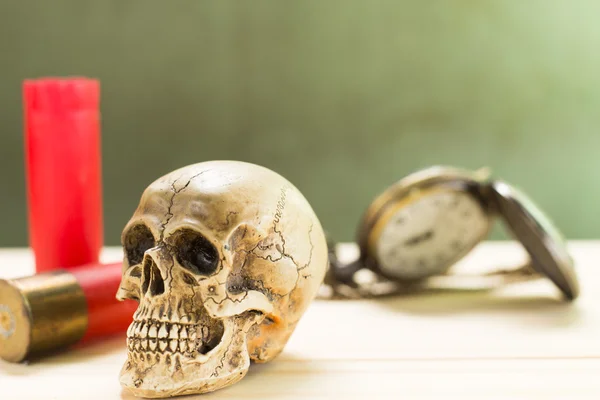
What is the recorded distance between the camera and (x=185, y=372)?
3.32ft

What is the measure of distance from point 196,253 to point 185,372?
0.54ft

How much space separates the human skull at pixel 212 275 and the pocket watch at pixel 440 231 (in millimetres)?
453

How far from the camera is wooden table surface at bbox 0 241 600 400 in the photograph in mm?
1089

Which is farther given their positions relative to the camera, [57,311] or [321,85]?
[321,85]

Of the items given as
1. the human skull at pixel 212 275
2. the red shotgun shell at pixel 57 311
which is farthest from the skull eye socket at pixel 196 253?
the red shotgun shell at pixel 57 311

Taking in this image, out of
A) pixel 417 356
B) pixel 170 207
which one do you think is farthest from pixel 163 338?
pixel 417 356

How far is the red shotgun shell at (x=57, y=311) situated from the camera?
1.17 meters

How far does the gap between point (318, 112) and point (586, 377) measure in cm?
144

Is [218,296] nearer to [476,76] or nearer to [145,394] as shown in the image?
[145,394]

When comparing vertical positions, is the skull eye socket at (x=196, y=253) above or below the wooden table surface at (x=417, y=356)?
above

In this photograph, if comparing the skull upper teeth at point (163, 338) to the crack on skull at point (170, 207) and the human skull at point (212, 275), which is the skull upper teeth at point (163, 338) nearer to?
the human skull at point (212, 275)

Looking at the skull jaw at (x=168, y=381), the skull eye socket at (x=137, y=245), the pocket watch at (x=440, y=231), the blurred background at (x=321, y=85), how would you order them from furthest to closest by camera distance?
the blurred background at (x=321, y=85), the pocket watch at (x=440, y=231), the skull eye socket at (x=137, y=245), the skull jaw at (x=168, y=381)

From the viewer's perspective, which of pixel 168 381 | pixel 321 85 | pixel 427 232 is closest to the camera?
pixel 168 381

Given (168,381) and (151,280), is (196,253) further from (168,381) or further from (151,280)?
(168,381)
